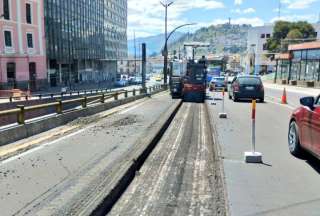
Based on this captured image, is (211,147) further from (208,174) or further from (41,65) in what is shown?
(41,65)

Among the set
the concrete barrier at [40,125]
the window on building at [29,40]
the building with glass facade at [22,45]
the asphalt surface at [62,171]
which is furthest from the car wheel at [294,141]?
the window on building at [29,40]

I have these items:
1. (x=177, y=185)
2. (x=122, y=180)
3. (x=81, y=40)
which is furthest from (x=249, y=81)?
(x=81, y=40)

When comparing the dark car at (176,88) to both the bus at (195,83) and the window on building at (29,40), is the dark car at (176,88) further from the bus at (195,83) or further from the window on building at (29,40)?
the window on building at (29,40)

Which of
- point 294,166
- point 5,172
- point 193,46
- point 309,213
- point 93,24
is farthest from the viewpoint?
point 93,24

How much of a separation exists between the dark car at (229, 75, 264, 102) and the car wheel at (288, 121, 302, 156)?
15489 mm

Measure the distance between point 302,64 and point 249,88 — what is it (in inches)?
1349

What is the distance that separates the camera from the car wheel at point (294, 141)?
27.8ft

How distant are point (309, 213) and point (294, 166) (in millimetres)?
2658

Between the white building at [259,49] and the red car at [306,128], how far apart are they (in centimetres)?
10887

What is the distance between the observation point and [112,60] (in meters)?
99.1

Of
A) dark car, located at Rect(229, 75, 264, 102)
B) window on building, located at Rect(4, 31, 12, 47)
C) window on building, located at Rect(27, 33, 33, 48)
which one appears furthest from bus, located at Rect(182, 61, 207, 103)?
window on building, located at Rect(27, 33, 33, 48)

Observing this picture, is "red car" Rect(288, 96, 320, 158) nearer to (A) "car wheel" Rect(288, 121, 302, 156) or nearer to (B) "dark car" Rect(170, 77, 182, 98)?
(A) "car wheel" Rect(288, 121, 302, 156)

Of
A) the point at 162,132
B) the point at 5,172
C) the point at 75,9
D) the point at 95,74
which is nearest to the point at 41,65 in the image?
the point at 75,9

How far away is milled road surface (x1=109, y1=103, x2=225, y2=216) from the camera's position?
5262mm
